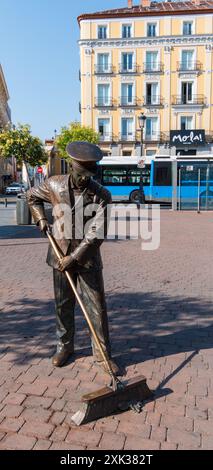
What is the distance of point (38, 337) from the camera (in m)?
4.46

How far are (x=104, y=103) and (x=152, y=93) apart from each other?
4.80 metres

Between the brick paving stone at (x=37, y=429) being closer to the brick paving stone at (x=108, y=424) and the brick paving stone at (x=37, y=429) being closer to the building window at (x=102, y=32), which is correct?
the brick paving stone at (x=108, y=424)

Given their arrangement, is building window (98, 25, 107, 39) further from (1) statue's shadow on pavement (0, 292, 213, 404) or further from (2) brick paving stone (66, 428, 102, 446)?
(2) brick paving stone (66, 428, 102, 446)

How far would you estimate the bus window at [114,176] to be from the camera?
2403cm

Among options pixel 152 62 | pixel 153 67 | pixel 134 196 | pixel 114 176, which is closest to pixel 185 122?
pixel 153 67

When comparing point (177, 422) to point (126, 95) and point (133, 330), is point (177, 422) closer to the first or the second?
point (133, 330)

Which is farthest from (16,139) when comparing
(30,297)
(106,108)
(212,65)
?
(30,297)

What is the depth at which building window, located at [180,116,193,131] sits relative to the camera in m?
42.5

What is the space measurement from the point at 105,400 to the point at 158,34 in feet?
144

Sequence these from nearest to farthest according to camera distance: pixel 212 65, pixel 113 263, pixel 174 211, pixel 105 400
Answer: pixel 105 400 < pixel 113 263 < pixel 174 211 < pixel 212 65

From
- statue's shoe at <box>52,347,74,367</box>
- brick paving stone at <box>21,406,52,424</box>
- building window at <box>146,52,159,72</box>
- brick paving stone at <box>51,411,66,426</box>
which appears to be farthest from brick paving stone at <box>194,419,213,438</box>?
building window at <box>146,52,159,72</box>

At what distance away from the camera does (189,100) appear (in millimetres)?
42375
